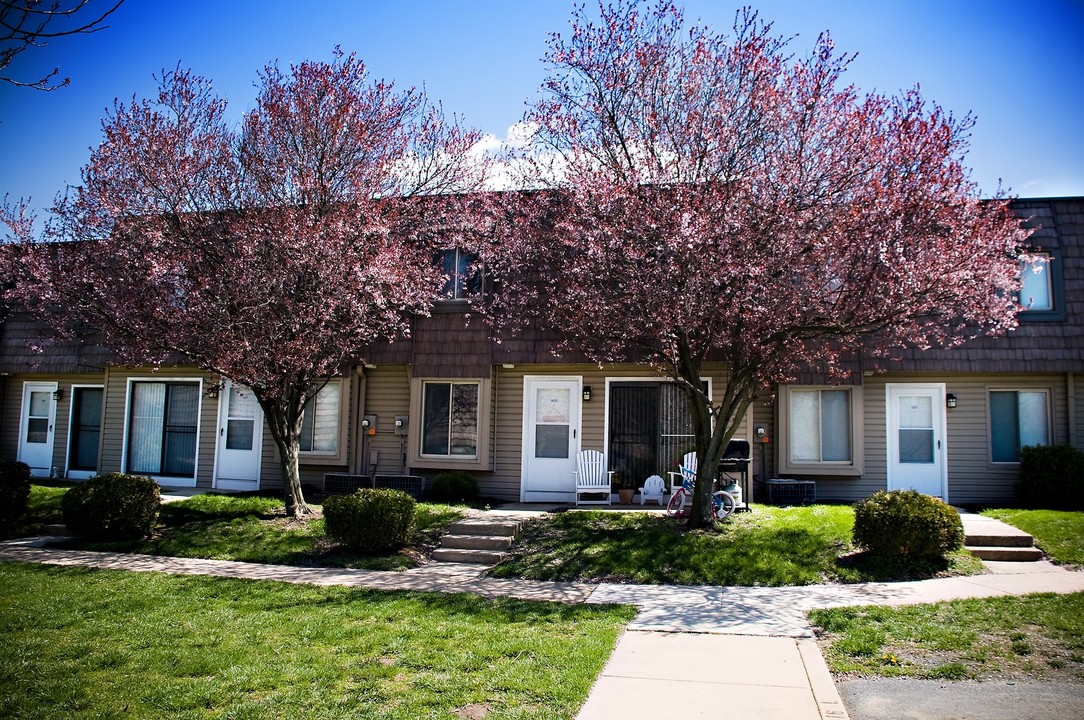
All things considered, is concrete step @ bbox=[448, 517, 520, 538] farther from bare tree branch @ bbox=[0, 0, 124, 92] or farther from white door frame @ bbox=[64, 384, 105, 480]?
white door frame @ bbox=[64, 384, 105, 480]

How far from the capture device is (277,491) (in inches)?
601

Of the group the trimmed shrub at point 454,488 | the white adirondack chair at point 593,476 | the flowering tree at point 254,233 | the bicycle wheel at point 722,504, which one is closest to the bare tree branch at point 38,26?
the flowering tree at point 254,233

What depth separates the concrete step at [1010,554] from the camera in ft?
30.4

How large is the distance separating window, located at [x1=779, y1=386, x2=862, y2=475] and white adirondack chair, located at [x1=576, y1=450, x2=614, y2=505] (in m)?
3.15

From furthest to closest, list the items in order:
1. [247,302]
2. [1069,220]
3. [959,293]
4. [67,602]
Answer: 1. [1069,220]
2. [247,302]
3. [959,293]
4. [67,602]

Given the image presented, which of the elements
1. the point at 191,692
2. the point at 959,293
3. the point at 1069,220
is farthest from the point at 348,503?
the point at 1069,220

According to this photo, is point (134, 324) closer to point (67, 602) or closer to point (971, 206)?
point (67, 602)

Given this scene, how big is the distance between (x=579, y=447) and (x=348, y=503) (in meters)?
5.25

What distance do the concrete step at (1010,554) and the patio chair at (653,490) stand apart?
5.14 metres

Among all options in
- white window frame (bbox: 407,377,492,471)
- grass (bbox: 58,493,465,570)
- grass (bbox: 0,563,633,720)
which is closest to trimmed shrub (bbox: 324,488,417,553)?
grass (bbox: 58,493,465,570)

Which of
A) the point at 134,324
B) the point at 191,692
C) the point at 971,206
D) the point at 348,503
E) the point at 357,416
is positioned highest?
the point at 971,206

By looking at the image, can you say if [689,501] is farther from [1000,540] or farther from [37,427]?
[37,427]

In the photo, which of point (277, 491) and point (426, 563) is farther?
point (277, 491)

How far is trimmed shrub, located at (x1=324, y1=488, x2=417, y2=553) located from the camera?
31.7 feet
